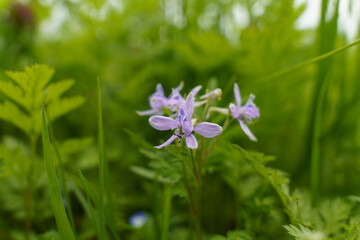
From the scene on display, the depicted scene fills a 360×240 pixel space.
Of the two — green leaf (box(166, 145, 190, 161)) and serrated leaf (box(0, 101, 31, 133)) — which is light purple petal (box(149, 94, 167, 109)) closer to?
green leaf (box(166, 145, 190, 161))

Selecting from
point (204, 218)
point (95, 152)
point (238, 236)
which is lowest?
point (238, 236)

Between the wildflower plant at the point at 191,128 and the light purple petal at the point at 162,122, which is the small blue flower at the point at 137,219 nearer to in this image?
the wildflower plant at the point at 191,128

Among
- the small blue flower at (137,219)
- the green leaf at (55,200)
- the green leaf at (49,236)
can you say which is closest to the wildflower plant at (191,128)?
the green leaf at (55,200)

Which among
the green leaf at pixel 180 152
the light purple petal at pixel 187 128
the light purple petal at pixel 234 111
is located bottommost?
the green leaf at pixel 180 152

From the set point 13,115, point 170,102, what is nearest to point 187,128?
point 170,102

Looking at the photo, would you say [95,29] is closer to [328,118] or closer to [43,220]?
[43,220]

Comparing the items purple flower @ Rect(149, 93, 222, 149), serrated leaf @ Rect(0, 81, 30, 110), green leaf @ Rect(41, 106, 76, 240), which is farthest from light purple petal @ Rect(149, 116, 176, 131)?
serrated leaf @ Rect(0, 81, 30, 110)

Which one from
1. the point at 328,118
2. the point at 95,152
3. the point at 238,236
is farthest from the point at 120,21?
the point at 238,236
